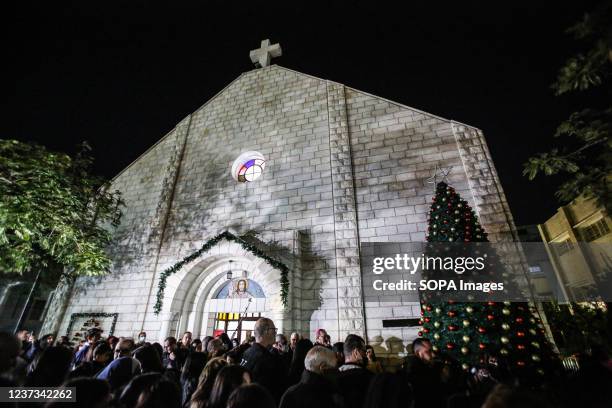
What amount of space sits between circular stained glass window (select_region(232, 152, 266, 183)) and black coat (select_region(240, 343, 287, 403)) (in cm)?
678

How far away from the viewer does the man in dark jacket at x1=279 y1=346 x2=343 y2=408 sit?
6.56ft

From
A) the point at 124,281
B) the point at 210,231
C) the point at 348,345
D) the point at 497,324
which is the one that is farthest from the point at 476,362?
the point at 124,281

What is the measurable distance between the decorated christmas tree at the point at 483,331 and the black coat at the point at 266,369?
2991 millimetres

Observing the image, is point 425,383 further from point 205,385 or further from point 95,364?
point 95,364

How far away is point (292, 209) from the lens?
8086mm

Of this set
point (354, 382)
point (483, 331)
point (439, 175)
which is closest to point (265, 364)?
point (354, 382)

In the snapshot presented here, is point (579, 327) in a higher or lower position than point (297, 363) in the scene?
higher

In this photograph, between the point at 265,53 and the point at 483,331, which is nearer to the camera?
the point at 483,331

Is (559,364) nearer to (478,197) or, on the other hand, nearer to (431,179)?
(478,197)

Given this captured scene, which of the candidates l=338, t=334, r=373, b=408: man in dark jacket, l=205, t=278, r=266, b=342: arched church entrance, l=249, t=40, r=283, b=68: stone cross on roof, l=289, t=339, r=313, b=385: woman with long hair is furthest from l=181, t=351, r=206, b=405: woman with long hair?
l=249, t=40, r=283, b=68: stone cross on roof

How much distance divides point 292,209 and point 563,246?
18.8m

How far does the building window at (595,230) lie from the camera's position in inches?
565

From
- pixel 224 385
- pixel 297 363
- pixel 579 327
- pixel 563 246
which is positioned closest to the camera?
pixel 224 385

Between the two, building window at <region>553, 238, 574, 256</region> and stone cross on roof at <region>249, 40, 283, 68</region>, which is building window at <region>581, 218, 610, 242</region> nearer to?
building window at <region>553, 238, 574, 256</region>
